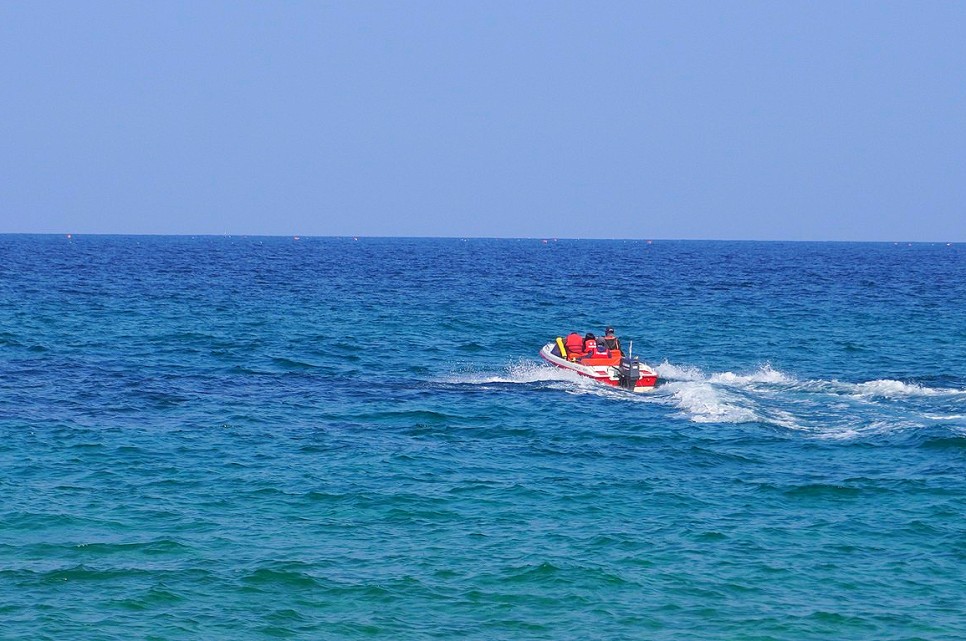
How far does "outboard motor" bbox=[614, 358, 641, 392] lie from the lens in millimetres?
34344

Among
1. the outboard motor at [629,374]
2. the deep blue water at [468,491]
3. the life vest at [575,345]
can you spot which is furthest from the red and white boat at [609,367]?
the deep blue water at [468,491]

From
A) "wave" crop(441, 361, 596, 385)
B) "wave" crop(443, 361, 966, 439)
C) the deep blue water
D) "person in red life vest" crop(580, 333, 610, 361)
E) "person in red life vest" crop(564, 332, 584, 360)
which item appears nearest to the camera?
the deep blue water

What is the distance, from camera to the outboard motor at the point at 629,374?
113ft

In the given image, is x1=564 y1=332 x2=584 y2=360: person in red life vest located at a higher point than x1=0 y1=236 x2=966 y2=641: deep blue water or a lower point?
higher

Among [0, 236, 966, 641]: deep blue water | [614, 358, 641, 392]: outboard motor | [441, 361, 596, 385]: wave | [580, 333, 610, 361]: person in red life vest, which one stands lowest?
[0, 236, 966, 641]: deep blue water

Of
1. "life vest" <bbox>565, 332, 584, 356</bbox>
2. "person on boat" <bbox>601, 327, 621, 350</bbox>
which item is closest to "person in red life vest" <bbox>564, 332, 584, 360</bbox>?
"life vest" <bbox>565, 332, 584, 356</bbox>

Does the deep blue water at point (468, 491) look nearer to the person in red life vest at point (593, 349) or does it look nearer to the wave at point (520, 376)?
the wave at point (520, 376)

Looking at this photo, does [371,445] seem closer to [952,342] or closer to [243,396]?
[243,396]

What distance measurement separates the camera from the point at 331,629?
578 inches

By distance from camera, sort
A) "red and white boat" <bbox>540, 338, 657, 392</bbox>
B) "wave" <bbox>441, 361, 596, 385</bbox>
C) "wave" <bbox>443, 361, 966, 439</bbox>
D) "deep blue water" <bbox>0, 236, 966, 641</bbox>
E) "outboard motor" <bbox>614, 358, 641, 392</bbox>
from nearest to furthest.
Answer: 1. "deep blue water" <bbox>0, 236, 966, 641</bbox>
2. "wave" <bbox>443, 361, 966, 439</bbox>
3. "outboard motor" <bbox>614, 358, 641, 392</bbox>
4. "red and white boat" <bbox>540, 338, 657, 392</bbox>
5. "wave" <bbox>441, 361, 596, 385</bbox>

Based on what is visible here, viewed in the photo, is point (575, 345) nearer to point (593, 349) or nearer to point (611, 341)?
point (593, 349)

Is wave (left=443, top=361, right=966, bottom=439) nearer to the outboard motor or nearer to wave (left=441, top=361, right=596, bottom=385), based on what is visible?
wave (left=441, top=361, right=596, bottom=385)

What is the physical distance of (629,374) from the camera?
113 ft

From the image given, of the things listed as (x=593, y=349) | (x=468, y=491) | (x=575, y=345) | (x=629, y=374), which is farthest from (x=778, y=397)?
(x=468, y=491)
